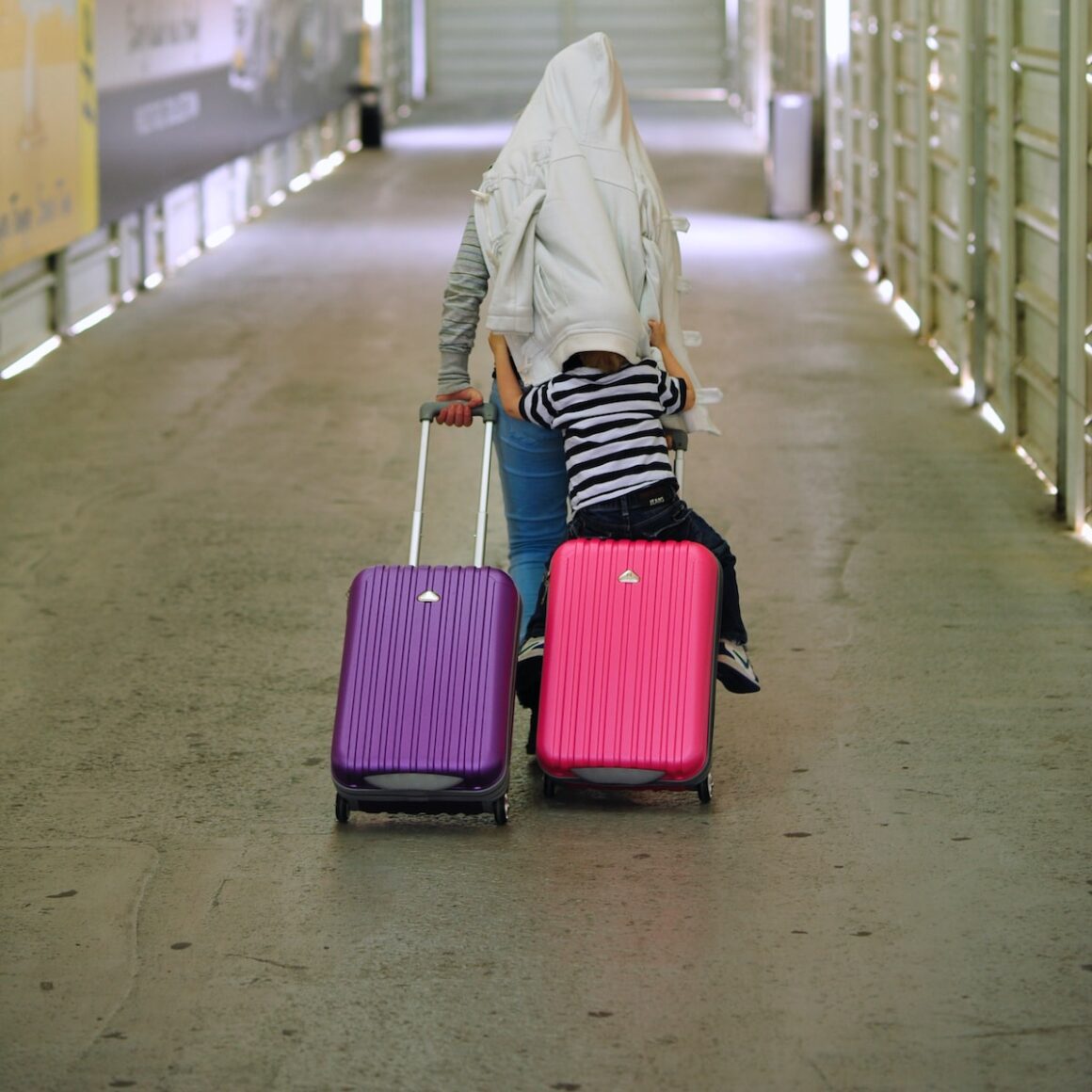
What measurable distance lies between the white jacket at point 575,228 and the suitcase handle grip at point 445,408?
121 mm

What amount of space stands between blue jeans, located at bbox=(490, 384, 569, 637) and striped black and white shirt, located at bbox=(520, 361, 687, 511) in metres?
0.16

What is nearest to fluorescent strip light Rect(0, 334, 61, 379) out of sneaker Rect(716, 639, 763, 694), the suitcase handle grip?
the suitcase handle grip

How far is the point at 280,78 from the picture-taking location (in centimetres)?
1805

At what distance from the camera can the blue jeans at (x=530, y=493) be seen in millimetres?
4465

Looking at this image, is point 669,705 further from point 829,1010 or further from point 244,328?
point 244,328

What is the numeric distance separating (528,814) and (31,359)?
23.4 feet

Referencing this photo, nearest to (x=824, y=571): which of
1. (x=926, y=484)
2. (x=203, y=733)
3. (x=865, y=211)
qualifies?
(x=926, y=484)

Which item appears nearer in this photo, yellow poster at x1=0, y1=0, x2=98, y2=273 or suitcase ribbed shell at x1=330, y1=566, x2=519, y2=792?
suitcase ribbed shell at x1=330, y1=566, x2=519, y2=792

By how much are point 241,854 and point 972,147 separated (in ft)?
20.5

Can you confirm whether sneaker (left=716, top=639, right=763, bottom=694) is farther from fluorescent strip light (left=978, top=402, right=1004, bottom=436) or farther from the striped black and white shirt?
fluorescent strip light (left=978, top=402, right=1004, bottom=436)

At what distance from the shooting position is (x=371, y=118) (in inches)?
931

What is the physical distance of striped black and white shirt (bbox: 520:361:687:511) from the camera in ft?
13.9

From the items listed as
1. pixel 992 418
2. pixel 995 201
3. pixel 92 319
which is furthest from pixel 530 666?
pixel 92 319

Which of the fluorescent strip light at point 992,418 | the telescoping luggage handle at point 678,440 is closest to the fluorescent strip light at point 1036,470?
the fluorescent strip light at point 992,418
